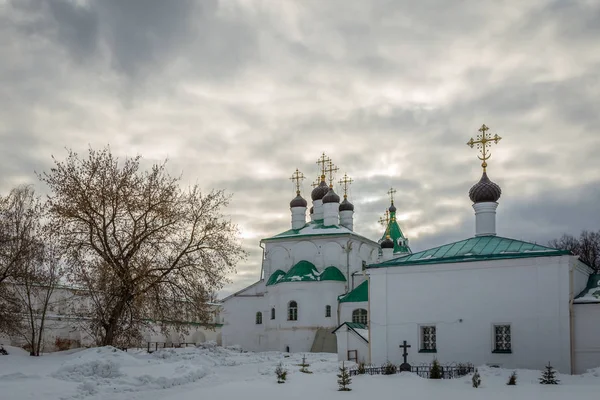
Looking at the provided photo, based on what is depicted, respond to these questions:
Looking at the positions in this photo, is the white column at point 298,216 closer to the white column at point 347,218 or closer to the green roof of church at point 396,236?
the white column at point 347,218

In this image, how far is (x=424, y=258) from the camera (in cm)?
2411

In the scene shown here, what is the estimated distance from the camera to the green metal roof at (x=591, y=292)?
69.2ft

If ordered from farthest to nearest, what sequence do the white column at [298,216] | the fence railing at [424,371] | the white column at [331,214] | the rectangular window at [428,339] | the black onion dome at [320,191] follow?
the black onion dome at [320,191] → the white column at [298,216] → the white column at [331,214] → the rectangular window at [428,339] → the fence railing at [424,371]

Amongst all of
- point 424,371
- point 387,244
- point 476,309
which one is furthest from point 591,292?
point 387,244

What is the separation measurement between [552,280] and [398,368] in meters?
5.77

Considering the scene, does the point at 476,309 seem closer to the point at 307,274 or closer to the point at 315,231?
the point at 307,274

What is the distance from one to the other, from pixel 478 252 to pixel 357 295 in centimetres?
2026

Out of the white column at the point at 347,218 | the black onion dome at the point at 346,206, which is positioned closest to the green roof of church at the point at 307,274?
the white column at the point at 347,218

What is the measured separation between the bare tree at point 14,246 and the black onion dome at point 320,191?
24.8 meters

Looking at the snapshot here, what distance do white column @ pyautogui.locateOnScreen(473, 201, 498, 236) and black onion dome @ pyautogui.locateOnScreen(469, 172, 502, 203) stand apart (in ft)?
0.64

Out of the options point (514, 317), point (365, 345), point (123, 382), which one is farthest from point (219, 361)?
point (514, 317)

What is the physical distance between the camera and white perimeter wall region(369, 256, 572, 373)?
21.2 metres

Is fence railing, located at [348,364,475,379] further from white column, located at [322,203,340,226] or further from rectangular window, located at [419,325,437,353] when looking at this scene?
white column, located at [322,203,340,226]

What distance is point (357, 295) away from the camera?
42781mm
